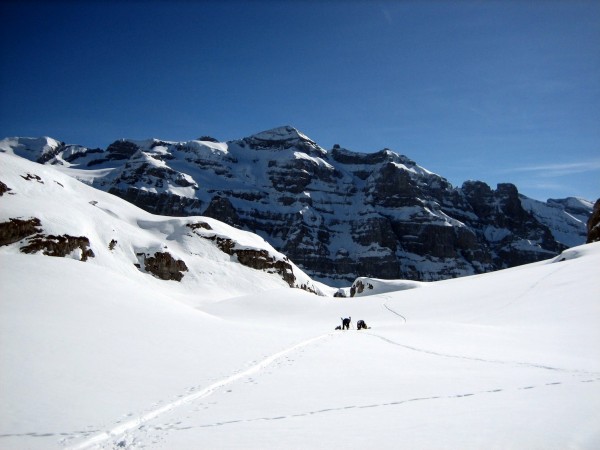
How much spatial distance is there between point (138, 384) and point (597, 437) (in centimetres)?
936

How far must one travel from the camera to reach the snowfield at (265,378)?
→ 6.80 m

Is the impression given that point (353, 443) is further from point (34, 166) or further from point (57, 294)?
point (34, 166)

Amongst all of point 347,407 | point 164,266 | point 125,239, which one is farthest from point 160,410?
point 125,239

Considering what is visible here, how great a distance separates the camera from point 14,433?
6.92 metres

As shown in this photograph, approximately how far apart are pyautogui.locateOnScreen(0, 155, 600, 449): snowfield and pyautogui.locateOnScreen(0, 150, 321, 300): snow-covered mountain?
166ft

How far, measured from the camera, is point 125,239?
89.9 metres

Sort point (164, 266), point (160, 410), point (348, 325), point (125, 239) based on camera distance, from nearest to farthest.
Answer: point (160, 410), point (348, 325), point (164, 266), point (125, 239)

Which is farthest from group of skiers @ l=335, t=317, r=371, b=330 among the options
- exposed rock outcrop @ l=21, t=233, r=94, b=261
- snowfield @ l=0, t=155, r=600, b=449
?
exposed rock outcrop @ l=21, t=233, r=94, b=261

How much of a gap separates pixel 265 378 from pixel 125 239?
86408 mm

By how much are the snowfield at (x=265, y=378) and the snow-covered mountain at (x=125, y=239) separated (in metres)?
50.6

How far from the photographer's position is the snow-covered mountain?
68188 mm

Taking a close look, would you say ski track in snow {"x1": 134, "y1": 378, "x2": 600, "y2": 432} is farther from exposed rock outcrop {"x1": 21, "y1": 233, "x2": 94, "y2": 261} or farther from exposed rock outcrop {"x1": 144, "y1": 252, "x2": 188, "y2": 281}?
exposed rock outcrop {"x1": 144, "y1": 252, "x2": 188, "y2": 281}

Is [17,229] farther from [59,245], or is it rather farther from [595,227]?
[595,227]

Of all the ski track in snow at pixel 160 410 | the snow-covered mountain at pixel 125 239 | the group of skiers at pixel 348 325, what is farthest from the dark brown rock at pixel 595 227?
the ski track in snow at pixel 160 410
